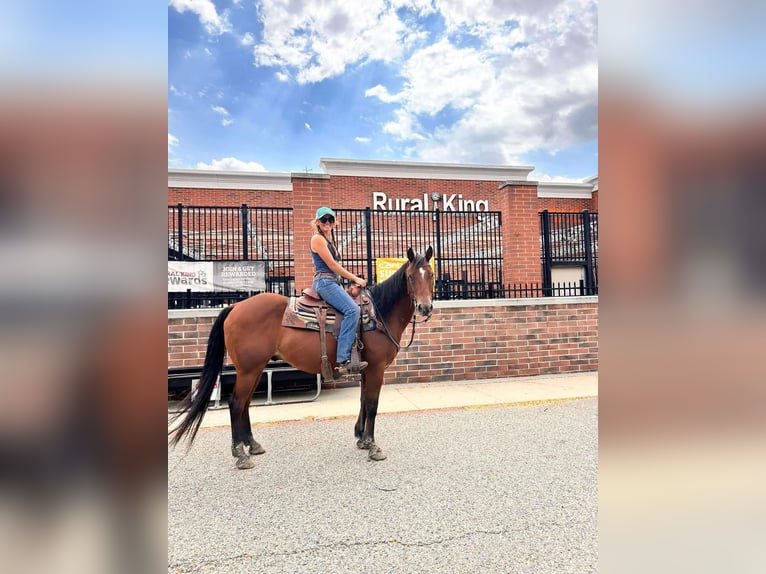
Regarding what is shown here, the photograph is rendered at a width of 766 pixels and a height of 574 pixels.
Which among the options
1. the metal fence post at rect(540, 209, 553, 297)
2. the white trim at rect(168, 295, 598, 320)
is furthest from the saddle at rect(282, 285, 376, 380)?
the metal fence post at rect(540, 209, 553, 297)

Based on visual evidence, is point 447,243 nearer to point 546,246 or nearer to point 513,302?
point 513,302

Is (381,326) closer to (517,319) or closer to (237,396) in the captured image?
(237,396)

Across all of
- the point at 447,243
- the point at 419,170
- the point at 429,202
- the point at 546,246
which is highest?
the point at 419,170

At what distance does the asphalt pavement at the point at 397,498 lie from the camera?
92.2 inches

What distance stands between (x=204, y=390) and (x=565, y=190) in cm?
2250

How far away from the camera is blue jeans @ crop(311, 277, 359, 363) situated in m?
A: 4.09

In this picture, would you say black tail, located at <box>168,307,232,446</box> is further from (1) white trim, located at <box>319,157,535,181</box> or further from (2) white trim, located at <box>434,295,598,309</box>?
(1) white trim, located at <box>319,157,535,181</box>

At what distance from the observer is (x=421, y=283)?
4105 millimetres

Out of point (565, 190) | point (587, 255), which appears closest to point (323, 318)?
point (587, 255)

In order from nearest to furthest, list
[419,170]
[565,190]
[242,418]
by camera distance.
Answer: [242,418] → [419,170] → [565,190]
